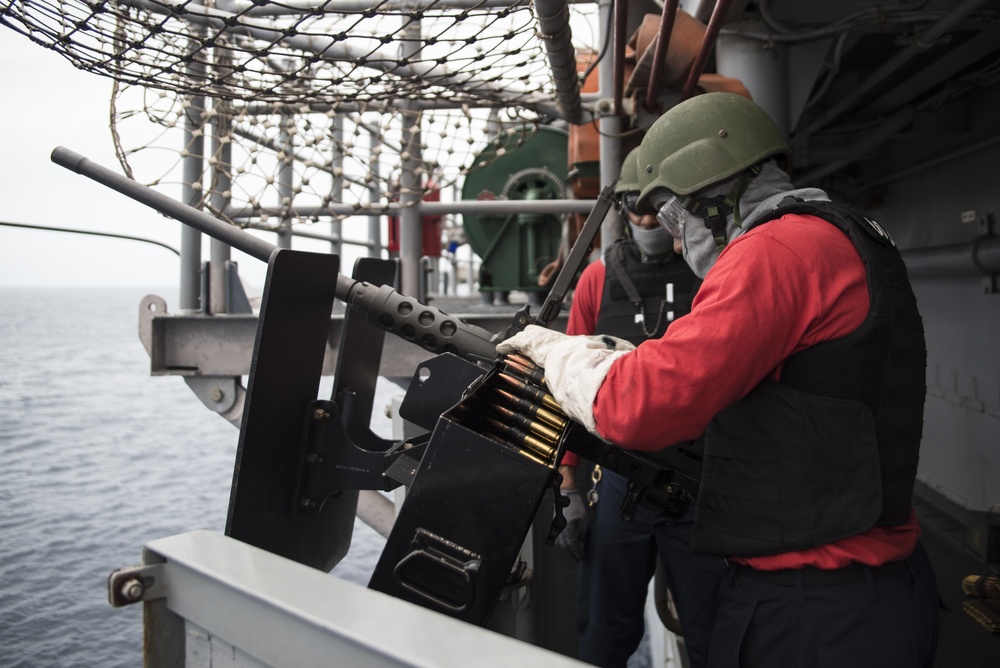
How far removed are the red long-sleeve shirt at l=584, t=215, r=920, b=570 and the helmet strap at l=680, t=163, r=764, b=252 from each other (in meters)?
0.21

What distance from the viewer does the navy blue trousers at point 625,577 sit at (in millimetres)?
2643

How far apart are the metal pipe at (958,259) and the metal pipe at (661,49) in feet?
8.39

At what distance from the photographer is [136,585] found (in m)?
1.24

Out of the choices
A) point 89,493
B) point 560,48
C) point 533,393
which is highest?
point 560,48

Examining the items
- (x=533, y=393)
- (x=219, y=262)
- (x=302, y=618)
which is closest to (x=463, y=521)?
(x=533, y=393)

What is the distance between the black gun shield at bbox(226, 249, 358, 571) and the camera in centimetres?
198

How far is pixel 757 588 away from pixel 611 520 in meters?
1.11

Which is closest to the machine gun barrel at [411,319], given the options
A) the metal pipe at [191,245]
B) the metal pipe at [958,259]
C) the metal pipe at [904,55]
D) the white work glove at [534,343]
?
the white work glove at [534,343]

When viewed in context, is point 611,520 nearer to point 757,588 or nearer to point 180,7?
point 757,588

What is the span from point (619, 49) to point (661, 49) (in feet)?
0.98

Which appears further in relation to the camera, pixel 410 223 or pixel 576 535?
pixel 410 223

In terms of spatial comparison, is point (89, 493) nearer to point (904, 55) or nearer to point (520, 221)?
point (520, 221)

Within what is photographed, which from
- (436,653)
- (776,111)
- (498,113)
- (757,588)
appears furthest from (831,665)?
(498,113)

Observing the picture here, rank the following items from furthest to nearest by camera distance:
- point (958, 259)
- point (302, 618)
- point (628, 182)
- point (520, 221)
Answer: point (520, 221), point (958, 259), point (628, 182), point (302, 618)
